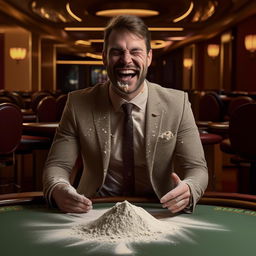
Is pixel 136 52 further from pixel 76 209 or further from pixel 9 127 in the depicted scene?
pixel 9 127

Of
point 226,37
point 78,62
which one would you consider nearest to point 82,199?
point 226,37

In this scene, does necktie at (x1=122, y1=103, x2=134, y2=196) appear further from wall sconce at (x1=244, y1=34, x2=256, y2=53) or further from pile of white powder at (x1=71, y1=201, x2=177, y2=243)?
wall sconce at (x1=244, y1=34, x2=256, y2=53)

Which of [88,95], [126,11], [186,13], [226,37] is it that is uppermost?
[126,11]

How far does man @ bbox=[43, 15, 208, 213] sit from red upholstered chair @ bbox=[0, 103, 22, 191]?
192cm

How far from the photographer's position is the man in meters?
1.65

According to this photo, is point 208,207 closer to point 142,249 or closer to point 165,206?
point 165,206

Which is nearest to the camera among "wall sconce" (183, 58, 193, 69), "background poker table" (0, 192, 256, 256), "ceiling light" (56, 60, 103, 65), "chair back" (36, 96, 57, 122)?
"background poker table" (0, 192, 256, 256)

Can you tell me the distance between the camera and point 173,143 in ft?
5.71

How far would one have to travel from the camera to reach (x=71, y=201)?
4.62 ft

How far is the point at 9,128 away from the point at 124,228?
2.62 meters

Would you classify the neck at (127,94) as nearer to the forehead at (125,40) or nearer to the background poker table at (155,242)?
the forehead at (125,40)

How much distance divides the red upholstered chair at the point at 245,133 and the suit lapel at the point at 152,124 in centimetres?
186

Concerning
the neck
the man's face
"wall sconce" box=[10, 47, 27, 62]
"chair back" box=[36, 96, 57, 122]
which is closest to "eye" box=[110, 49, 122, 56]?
the man's face

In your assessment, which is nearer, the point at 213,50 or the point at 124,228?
the point at 124,228
